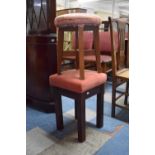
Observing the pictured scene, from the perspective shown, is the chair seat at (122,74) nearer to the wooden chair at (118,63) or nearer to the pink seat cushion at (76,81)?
the wooden chair at (118,63)

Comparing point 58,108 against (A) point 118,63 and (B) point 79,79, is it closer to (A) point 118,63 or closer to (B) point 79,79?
(B) point 79,79

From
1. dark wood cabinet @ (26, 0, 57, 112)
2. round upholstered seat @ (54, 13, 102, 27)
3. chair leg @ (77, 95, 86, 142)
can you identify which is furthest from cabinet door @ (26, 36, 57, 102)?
chair leg @ (77, 95, 86, 142)

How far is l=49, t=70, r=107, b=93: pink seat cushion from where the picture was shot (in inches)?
55.1

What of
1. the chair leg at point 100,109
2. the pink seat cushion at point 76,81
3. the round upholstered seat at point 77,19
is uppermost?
the round upholstered seat at point 77,19

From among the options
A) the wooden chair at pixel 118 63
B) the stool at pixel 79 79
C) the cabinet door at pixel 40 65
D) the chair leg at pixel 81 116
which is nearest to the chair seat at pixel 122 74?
the wooden chair at pixel 118 63

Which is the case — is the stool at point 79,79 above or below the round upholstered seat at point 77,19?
below

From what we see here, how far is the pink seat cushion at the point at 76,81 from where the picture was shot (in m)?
1.40

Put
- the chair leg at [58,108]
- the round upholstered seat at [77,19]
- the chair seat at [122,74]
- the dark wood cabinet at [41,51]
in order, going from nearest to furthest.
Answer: the round upholstered seat at [77,19], the chair leg at [58,108], the chair seat at [122,74], the dark wood cabinet at [41,51]

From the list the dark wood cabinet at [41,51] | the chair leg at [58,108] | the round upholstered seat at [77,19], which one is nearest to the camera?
the round upholstered seat at [77,19]

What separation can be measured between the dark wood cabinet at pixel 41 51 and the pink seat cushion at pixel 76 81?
530mm

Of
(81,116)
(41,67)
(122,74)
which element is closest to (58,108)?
(81,116)

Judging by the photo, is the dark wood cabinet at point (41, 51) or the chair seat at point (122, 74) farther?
the dark wood cabinet at point (41, 51)
